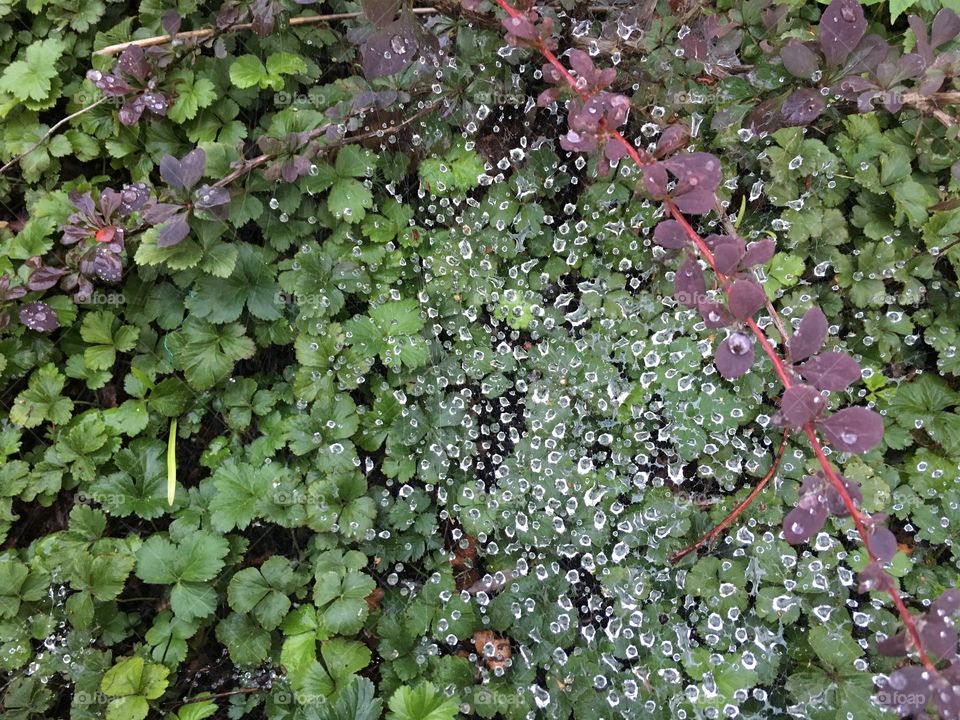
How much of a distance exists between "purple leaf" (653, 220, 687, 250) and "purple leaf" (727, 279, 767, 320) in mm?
299

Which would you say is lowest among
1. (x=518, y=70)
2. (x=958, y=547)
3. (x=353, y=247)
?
(x=958, y=547)

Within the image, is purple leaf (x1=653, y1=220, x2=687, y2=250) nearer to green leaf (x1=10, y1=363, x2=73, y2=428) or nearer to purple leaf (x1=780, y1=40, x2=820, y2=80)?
purple leaf (x1=780, y1=40, x2=820, y2=80)

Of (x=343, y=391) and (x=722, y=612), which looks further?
(x=343, y=391)

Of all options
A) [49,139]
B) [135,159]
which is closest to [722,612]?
[135,159]

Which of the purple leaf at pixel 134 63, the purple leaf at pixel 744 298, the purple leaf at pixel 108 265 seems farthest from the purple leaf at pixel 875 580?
the purple leaf at pixel 134 63

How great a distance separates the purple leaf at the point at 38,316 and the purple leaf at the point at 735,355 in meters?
2.51

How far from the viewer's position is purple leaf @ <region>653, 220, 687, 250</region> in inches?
75.0

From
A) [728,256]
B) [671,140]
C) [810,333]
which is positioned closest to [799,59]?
[671,140]

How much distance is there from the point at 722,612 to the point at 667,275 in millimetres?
1276

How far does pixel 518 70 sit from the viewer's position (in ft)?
8.55

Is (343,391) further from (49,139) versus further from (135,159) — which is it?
(49,139)

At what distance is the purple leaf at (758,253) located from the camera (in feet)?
5.81

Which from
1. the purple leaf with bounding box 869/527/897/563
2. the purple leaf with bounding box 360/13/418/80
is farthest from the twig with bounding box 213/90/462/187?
the purple leaf with bounding box 869/527/897/563

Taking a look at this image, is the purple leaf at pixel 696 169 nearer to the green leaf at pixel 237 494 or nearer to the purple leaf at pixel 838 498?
the purple leaf at pixel 838 498
